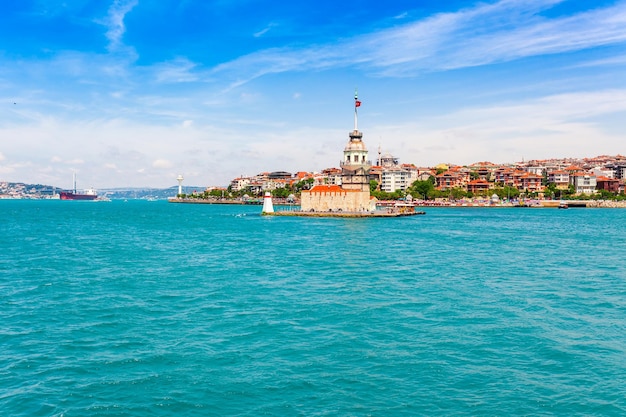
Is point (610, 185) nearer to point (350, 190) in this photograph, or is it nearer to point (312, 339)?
point (350, 190)

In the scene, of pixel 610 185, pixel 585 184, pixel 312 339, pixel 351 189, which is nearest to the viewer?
pixel 312 339

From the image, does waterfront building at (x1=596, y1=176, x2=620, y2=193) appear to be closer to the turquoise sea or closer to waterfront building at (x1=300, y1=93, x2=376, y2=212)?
waterfront building at (x1=300, y1=93, x2=376, y2=212)

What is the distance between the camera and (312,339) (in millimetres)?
14891

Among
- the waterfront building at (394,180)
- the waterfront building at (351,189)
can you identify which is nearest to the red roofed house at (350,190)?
the waterfront building at (351,189)

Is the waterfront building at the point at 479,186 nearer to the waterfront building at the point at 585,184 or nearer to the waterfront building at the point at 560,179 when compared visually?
the waterfront building at the point at 560,179

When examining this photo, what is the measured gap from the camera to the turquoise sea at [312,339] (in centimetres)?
1099

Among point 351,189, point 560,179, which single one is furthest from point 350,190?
point 560,179

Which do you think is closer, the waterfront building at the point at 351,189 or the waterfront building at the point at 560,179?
the waterfront building at the point at 351,189

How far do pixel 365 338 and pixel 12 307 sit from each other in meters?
12.4

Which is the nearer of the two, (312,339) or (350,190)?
Answer: (312,339)

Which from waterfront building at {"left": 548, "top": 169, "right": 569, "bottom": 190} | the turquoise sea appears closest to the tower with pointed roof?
the turquoise sea

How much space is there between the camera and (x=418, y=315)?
1736 centimetres

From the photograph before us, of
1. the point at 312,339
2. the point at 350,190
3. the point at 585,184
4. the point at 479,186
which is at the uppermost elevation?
the point at 585,184

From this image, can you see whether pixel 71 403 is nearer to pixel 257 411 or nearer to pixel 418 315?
pixel 257 411
